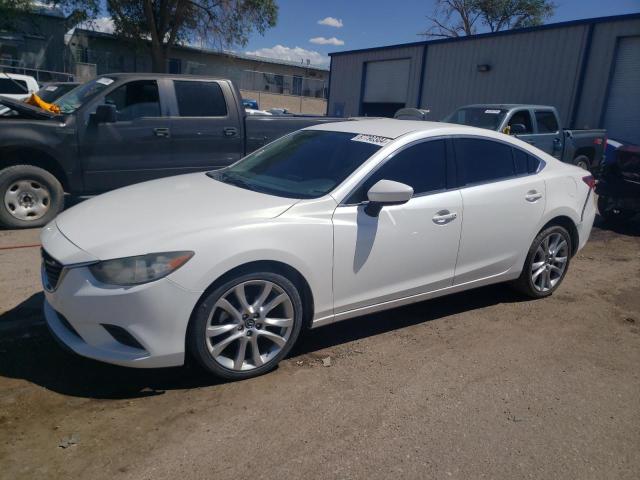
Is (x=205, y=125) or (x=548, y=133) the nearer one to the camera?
(x=205, y=125)

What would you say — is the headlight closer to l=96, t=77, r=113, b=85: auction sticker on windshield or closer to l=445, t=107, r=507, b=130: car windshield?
l=96, t=77, r=113, b=85: auction sticker on windshield

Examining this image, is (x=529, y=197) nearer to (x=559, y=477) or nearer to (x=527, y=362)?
(x=527, y=362)

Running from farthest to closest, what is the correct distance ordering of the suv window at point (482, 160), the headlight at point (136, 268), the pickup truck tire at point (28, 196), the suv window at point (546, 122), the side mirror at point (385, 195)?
the suv window at point (546, 122) → the pickup truck tire at point (28, 196) → the suv window at point (482, 160) → the side mirror at point (385, 195) → the headlight at point (136, 268)

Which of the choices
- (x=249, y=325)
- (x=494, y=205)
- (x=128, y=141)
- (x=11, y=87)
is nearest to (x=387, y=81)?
(x=11, y=87)

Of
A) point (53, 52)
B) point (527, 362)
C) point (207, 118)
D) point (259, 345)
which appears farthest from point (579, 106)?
point (53, 52)

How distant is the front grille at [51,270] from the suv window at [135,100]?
3951 millimetres

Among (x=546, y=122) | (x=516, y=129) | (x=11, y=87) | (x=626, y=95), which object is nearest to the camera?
(x=516, y=129)

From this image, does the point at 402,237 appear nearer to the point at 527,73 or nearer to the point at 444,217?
the point at 444,217

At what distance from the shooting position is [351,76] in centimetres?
2586

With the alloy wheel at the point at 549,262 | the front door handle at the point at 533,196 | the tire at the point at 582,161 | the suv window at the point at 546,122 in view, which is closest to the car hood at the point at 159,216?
the front door handle at the point at 533,196

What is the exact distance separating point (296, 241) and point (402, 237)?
841mm

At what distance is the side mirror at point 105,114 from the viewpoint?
6320mm

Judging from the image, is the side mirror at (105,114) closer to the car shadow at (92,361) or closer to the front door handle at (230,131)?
the front door handle at (230,131)

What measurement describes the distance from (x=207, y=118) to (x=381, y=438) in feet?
18.0
